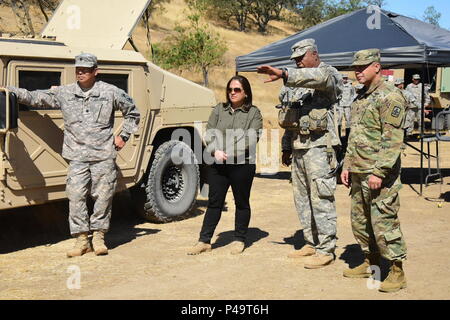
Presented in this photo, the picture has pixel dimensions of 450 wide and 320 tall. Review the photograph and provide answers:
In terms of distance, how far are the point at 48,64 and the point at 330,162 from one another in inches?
108

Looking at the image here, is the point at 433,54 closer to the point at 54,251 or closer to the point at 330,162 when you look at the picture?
the point at 330,162

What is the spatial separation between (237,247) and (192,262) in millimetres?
516

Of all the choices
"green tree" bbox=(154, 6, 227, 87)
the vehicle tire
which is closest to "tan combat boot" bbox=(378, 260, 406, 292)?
the vehicle tire

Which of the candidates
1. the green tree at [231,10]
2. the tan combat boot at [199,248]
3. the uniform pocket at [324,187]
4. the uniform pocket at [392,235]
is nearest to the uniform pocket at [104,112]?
the tan combat boot at [199,248]

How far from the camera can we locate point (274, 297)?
4.66 m

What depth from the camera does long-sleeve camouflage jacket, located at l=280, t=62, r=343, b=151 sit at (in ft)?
16.6

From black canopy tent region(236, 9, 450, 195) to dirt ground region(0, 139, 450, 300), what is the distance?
100 inches

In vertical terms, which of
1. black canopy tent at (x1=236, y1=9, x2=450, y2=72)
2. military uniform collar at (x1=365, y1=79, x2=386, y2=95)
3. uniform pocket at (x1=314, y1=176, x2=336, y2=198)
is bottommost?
uniform pocket at (x1=314, y1=176, x2=336, y2=198)

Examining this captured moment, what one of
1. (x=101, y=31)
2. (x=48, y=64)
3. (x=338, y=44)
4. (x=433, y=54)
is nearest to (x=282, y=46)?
(x=338, y=44)

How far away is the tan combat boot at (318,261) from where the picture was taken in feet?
17.8

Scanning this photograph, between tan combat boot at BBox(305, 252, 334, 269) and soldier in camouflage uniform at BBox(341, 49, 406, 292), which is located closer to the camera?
soldier in camouflage uniform at BBox(341, 49, 406, 292)

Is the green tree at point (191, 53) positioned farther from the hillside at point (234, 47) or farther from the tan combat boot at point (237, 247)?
the tan combat boot at point (237, 247)

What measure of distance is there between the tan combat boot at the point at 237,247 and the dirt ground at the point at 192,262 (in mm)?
67

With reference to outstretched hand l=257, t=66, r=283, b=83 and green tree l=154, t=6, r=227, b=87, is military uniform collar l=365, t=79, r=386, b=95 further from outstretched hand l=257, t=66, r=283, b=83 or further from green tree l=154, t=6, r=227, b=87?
green tree l=154, t=6, r=227, b=87
